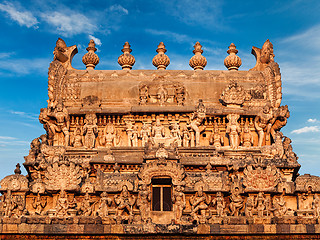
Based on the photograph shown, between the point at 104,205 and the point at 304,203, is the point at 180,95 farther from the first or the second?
the point at 304,203

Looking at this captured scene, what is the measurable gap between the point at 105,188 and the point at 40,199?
3790mm

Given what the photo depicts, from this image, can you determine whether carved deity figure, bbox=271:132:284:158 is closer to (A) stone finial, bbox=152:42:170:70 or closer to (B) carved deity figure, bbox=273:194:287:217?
(B) carved deity figure, bbox=273:194:287:217

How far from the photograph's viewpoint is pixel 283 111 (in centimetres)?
3516

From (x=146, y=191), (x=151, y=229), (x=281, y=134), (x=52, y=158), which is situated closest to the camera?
(x=151, y=229)

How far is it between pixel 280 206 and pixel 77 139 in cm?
1387

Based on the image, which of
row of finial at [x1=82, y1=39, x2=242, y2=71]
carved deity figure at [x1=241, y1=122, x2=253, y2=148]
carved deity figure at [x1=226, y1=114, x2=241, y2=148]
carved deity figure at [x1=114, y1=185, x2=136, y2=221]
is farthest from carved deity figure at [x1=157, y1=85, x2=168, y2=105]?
carved deity figure at [x1=114, y1=185, x2=136, y2=221]

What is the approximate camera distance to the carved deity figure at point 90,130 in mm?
34062

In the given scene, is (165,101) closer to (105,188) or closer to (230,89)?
(230,89)

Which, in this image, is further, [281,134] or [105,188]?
[281,134]

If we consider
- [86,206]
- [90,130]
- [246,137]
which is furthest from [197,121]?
[86,206]

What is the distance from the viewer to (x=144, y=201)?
2786 centimetres

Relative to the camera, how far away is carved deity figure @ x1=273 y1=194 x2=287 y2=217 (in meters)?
28.2

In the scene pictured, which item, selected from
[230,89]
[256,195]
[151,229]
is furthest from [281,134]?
[151,229]

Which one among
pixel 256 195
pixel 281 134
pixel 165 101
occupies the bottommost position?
pixel 256 195
